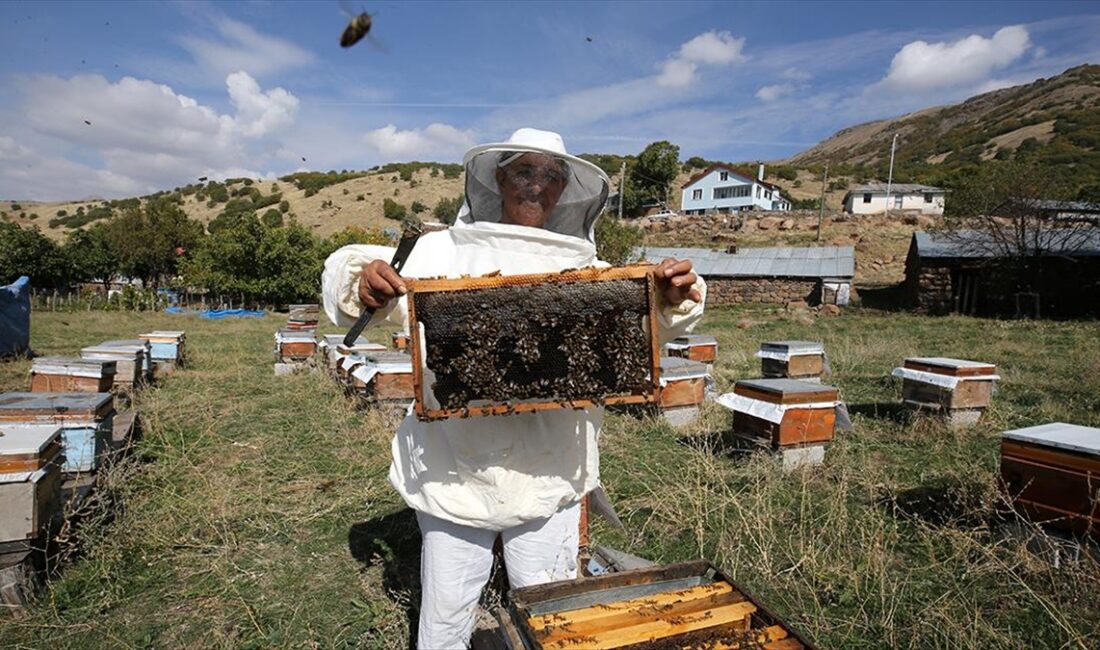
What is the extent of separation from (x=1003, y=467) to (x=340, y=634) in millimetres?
4707

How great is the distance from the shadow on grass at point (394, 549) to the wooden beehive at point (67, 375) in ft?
14.4

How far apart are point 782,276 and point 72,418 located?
26.9 meters

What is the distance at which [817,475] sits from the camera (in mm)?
6180

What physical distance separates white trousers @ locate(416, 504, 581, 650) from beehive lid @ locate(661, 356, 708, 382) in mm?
5616

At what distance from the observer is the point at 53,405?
4.66 meters

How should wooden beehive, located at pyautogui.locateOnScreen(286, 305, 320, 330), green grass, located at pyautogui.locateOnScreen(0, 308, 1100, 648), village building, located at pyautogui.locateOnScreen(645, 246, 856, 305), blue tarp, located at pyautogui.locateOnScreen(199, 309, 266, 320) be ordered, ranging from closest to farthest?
green grass, located at pyautogui.locateOnScreen(0, 308, 1100, 648) < wooden beehive, located at pyautogui.locateOnScreen(286, 305, 320, 330) < village building, located at pyautogui.locateOnScreen(645, 246, 856, 305) < blue tarp, located at pyautogui.locateOnScreen(199, 309, 266, 320)

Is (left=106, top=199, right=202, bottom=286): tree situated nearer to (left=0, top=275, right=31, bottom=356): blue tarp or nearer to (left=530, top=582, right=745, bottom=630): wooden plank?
(left=0, top=275, right=31, bottom=356): blue tarp

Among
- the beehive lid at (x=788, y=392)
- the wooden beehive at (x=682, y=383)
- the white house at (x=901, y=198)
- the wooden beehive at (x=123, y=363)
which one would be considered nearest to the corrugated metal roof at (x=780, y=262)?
the wooden beehive at (x=682, y=383)

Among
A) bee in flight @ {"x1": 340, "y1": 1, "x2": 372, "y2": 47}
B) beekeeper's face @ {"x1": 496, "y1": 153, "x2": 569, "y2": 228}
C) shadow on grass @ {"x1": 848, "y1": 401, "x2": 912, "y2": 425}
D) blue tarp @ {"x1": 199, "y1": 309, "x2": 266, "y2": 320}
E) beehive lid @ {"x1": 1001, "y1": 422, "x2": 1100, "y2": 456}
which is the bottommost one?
shadow on grass @ {"x1": 848, "y1": 401, "x2": 912, "y2": 425}

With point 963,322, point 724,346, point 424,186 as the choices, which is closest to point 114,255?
point 424,186

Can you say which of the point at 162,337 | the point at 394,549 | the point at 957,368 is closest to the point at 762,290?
the point at 957,368

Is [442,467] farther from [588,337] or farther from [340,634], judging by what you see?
[340,634]

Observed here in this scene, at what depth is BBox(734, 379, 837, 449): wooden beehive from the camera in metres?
6.09

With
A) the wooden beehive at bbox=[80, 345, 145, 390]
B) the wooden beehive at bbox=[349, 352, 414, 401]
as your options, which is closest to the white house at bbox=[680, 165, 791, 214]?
the wooden beehive at bbox=[349, 352, 414, 401]
